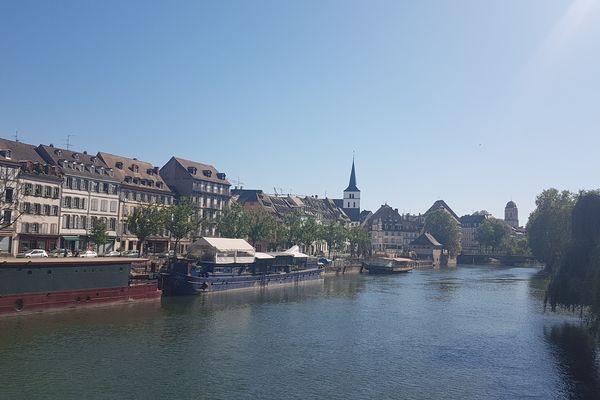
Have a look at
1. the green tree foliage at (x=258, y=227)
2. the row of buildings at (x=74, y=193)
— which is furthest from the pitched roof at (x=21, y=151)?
the green tree foliage at (x=258, y=227)

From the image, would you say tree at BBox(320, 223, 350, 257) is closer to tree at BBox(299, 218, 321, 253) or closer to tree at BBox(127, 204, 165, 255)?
tree at BBox(299, 218, 321, 253)

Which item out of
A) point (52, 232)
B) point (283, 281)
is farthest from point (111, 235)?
point (283, 281)

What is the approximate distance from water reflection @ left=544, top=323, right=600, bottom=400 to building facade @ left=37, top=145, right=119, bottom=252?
221 feet

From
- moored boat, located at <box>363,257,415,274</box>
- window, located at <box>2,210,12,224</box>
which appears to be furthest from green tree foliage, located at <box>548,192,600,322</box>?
moored boat, located at <box>363,257,415,274</box>

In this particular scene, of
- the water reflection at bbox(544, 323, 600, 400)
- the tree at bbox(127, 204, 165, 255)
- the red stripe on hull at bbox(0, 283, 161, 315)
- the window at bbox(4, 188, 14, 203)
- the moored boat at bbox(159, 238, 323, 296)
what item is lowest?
the water reflection at bbox(544, 323, 600, 400)

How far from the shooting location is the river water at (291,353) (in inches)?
1400

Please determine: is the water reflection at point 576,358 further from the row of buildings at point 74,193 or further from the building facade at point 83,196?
the building facade at point 83,196

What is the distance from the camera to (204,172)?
126 meters

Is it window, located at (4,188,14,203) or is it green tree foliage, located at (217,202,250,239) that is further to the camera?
green tree foliage, located at (217,202,250,239)

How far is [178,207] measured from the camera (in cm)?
9256

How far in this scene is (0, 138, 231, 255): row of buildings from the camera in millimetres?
80750

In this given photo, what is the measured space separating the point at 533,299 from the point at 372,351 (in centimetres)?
5095

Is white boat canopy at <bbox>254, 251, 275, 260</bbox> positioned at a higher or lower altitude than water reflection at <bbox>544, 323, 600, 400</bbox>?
higher

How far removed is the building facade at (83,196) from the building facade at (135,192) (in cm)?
189
